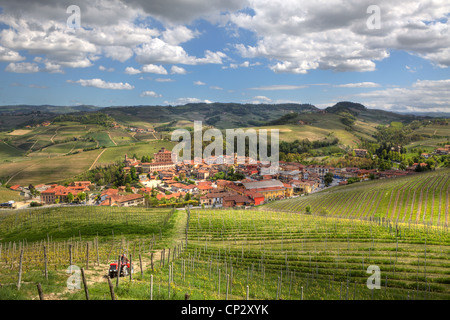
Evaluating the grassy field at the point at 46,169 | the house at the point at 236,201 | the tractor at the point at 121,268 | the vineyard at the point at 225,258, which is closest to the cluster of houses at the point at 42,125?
the grassy field at the point at 46,169

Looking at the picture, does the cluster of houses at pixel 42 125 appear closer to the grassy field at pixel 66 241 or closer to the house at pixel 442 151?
the grassy field at pixel 66 241

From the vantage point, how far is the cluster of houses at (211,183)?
219ft

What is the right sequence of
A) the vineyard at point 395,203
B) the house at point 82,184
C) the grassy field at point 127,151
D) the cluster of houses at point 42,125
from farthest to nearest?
the cluster of houses at point 42,125
the grassy field at point 127,151
the house at point 82,184
the vineyard at point 395,203

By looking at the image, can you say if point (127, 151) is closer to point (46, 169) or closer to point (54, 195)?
point (46, 169)

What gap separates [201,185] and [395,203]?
149ft

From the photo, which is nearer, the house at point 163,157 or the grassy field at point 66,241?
the grassy field at point 66,241

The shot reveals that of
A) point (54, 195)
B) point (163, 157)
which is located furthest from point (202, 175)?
point (54, 195)

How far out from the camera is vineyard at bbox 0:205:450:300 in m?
11.7

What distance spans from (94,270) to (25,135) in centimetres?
17044

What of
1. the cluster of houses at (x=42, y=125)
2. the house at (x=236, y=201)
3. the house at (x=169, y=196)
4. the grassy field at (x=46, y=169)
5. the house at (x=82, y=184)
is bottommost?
the house at (x=236, y=201)

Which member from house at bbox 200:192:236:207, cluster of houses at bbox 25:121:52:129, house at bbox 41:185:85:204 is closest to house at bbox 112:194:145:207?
house at bbox 200:192:236:207

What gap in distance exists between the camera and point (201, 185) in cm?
7688

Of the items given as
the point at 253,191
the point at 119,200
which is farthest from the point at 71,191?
the point at 253,191

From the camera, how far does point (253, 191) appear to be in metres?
72.0
